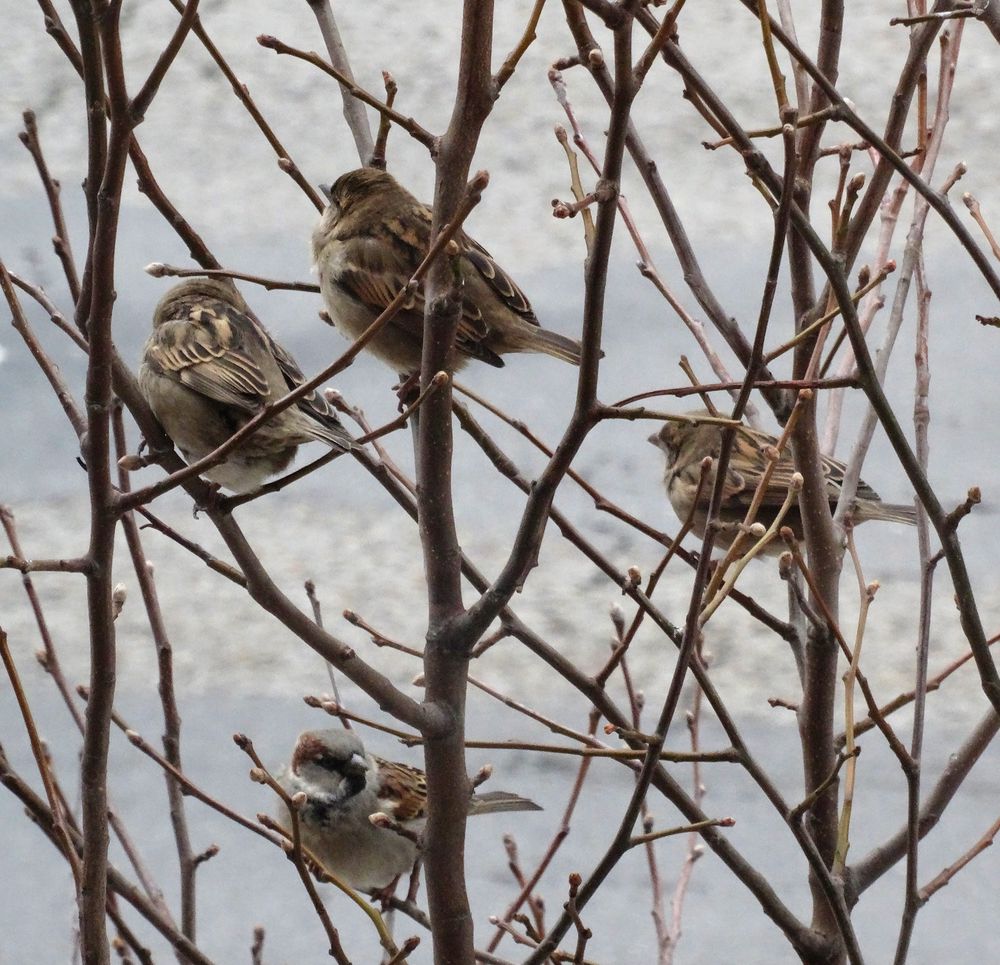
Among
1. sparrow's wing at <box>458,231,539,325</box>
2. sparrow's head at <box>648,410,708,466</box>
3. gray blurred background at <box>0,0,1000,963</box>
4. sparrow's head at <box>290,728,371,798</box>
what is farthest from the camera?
gray blurred background at <box>0,0,1000,963</box>

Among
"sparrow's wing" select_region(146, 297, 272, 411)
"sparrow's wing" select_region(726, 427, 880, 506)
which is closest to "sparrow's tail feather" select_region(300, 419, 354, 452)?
"sparrow's wing" select_region(146, 297, 272, 411)

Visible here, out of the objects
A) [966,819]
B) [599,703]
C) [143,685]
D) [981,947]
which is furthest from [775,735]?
[599,703]

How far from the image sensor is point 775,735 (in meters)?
3.39

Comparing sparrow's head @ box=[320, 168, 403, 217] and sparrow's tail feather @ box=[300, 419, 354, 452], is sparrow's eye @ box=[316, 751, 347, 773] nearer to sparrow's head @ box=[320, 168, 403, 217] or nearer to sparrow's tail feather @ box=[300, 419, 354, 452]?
sparrow's tail feather @ box=[300, 419, 354, 452]

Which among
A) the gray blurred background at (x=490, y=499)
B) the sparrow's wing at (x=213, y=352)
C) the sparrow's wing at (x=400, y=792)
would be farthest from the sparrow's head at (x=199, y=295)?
the gray blurred background at (x=490, y=499)

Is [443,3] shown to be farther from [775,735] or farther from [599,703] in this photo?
[599,703]

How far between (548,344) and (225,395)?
2.19 feet

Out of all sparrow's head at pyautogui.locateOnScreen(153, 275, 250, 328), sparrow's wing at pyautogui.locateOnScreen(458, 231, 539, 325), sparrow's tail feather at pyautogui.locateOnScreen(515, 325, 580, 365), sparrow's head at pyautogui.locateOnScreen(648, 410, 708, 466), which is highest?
sparrow's head at pyautogui.locateOnScreen(648, 410, 708, 466)

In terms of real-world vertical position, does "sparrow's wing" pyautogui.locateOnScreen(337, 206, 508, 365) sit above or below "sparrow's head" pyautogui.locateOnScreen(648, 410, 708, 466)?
below

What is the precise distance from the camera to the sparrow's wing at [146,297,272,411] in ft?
6.30

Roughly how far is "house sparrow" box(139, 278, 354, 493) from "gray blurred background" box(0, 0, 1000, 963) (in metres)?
1.42

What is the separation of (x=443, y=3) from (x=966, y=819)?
4.14 meters

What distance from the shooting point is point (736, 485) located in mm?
2807

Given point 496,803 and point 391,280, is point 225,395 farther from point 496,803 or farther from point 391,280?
point 496,803
